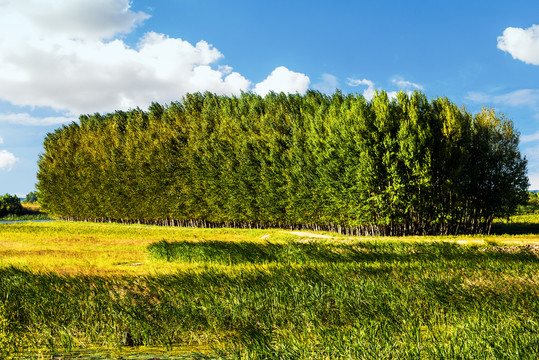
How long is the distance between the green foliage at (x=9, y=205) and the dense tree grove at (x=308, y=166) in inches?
1399

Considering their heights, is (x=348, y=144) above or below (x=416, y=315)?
above

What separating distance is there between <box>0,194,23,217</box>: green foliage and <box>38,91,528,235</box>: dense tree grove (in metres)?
35.5

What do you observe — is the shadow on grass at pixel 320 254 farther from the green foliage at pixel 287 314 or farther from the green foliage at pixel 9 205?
the green foliage at pixel 9 205

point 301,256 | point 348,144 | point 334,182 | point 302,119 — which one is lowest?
point 301,256

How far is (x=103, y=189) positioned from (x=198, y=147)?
1899 cm

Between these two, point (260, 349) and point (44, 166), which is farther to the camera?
point (44, 166)

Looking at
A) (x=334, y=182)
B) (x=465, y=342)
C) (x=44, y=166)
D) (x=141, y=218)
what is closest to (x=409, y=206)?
(x=334, y=182)

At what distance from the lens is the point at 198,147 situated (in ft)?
147

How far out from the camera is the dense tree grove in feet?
93.5

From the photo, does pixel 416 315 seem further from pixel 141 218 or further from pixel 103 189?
pixel 103 189

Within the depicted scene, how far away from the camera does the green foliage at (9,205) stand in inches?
3181

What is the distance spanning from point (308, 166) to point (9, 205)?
76661mm

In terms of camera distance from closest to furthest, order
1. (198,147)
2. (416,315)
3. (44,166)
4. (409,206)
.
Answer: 1. (416,315)
2. (409,206)
3. (198,147)
4. (44,166)

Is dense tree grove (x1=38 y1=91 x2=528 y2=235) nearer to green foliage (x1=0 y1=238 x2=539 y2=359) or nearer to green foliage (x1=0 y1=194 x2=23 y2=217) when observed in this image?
green foliage (x1=0 y1=238 x2=539 y2=359)
